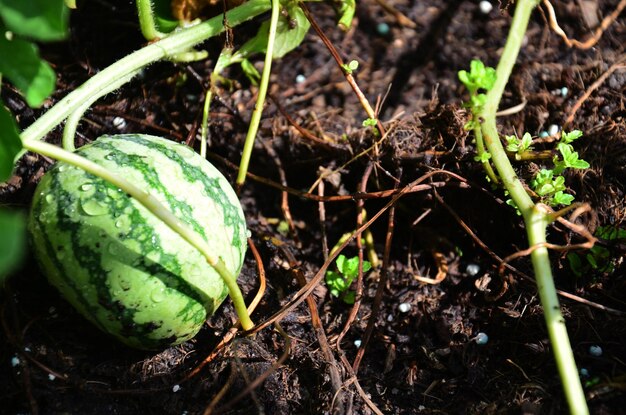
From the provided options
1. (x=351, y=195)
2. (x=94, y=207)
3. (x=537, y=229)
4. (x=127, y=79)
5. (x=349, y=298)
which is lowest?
(x=349, y=298)

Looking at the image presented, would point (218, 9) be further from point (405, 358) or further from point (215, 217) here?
point (405, 358)

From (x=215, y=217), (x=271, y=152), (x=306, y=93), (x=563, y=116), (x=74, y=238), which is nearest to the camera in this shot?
(x=74, y=238)

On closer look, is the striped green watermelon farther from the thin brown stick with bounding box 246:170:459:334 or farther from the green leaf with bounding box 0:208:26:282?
the green leaf with bounding box 0:208:26:282

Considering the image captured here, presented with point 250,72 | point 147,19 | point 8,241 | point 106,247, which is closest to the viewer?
point 8,241

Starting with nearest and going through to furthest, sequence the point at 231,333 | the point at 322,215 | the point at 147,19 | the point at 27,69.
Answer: the point at 27,69 < the point at 231,333 < the point at 147,19 < the point at 322,215

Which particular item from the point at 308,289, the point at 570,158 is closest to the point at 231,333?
the point at 308,289

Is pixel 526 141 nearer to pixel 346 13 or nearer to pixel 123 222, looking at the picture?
pixel 346 13

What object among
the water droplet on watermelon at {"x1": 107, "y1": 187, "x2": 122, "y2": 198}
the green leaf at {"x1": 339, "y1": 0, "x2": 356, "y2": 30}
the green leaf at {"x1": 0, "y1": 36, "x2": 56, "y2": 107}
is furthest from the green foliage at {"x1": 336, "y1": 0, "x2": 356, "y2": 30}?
the green leaf at {"x1": 0, "y1": 36, "x2": 56, "y2": 107}

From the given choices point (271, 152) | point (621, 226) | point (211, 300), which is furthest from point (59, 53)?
point (621, 226)
